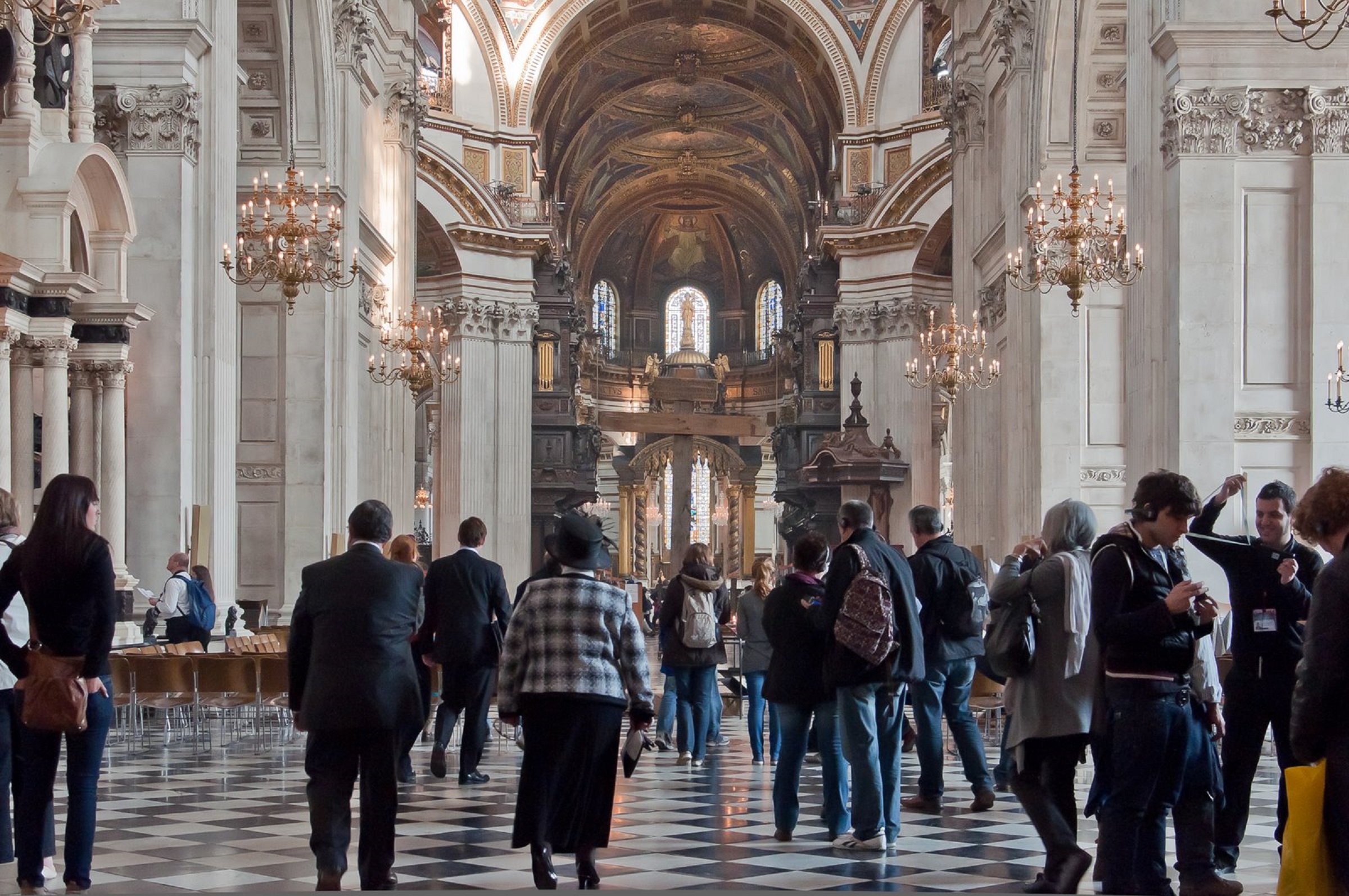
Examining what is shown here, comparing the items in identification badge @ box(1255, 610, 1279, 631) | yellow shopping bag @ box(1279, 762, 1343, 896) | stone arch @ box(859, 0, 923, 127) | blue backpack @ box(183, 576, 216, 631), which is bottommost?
blue backpack @ box(183, 576, 216, 631)

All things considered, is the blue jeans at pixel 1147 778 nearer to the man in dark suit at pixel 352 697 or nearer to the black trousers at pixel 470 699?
the man in dark suit at pixel 352 697

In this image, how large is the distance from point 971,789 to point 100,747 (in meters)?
5.33

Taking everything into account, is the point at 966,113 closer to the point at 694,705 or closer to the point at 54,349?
the point at 694,705

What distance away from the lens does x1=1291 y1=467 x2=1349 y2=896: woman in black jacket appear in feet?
14.2

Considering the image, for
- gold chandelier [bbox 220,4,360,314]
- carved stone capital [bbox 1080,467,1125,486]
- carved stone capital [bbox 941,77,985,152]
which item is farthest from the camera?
carved stone capital [bbox 941,77,985,152]

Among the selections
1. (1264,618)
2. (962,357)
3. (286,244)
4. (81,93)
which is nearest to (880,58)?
(962,357)

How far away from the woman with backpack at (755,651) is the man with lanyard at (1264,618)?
5.25 metres

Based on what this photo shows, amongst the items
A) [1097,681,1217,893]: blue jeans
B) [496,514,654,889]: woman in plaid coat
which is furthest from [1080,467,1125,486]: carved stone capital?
[496,514,654,889]: woman in plaid coat

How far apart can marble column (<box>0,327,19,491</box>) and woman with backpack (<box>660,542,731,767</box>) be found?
4.78m

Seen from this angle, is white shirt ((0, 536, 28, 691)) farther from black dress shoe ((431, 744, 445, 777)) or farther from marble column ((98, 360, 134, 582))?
marble column ((98, 360, 134, 582))

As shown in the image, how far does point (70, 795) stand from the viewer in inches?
251

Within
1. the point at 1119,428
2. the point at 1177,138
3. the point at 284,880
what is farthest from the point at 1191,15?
the point at 284,880

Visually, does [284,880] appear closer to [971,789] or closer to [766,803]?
[766,803]

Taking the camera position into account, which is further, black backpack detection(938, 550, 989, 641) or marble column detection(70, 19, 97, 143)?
marble column detection(70, 19, 97, 143)
